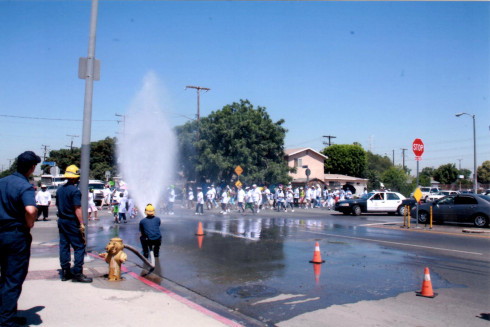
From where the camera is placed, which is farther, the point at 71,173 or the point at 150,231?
the point at 150,231

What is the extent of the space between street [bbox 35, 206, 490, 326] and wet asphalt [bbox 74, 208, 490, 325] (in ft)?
0.06

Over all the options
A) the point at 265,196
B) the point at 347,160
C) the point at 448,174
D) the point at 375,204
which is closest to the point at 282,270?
the point at 375,204

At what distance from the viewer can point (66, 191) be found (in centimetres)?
685

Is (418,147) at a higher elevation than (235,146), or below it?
below

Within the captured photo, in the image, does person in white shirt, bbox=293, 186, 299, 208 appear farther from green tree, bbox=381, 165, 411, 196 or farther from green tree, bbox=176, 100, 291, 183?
green tree, bbox=381, 165, 411, 196

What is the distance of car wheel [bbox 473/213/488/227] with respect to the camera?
1760cm

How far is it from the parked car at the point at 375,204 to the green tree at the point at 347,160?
40.9m

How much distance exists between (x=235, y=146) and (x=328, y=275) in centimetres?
2876

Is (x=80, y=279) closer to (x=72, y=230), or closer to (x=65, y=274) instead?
(x=65, y=274)

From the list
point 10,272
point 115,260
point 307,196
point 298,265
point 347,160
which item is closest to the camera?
point 10,272

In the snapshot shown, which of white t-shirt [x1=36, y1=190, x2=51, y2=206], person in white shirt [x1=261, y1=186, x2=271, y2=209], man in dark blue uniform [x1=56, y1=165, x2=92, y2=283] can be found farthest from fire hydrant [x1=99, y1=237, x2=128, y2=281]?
person in white shirt [x1=261, y1=186, x2=271, y2=209]

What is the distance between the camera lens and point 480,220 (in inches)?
699

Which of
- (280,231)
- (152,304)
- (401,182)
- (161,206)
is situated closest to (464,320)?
(152,304)

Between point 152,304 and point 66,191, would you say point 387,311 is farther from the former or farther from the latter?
point 66,191
